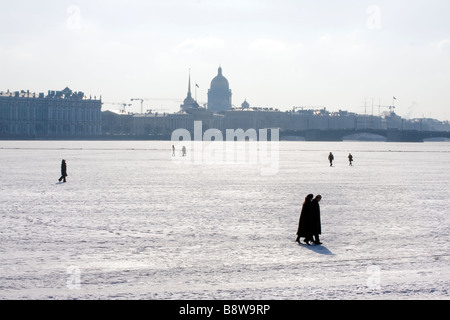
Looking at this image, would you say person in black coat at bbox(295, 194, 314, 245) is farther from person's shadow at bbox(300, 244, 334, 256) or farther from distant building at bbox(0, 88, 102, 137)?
distant building at bbox(0, 88, 102, 137)

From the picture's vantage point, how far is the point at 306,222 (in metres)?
12.6

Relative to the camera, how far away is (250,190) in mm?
23688

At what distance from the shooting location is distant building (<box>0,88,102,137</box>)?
14912 centimetres

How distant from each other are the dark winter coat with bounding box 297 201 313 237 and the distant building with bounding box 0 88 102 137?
134 metres

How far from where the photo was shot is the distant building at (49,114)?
149125 mm

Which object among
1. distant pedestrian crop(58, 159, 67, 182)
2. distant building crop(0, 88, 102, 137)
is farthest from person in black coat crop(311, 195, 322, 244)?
distant building crop(0, 88, 102, 137)

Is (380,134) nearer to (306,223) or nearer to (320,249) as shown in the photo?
Answer: (306,223)

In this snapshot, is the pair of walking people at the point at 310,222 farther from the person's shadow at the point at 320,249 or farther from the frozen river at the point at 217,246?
the frozen river at the point at 217,246

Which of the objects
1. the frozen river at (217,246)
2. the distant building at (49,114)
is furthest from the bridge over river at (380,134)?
the frozen river at (217,246)

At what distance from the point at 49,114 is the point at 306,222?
148 m

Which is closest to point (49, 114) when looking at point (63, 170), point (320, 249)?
point (63, 170)
